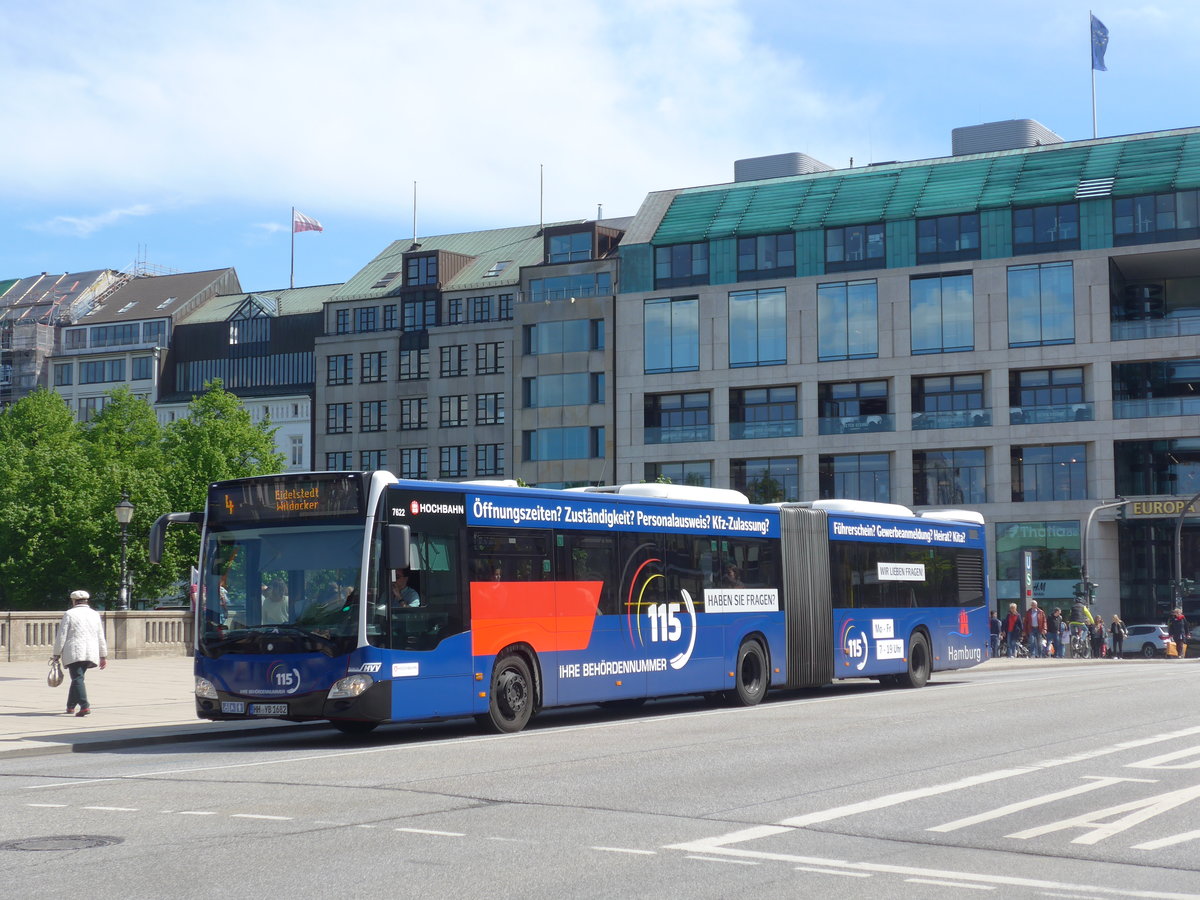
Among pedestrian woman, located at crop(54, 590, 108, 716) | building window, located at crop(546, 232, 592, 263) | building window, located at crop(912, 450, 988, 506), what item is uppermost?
building window, located at crop(546, 232, 592, 263)

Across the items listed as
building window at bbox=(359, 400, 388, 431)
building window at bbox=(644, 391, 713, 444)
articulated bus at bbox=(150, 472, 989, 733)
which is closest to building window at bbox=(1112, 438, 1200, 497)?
building window at bbox=(644, 391, 713, 444)

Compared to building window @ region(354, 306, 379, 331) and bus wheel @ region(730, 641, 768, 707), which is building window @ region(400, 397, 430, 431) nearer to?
building window @ region(354, 306, 379, 331)

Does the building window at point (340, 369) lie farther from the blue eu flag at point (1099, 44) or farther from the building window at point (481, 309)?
the blue eu flag at point (1099, 44)

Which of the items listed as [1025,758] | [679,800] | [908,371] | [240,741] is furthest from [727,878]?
[908,371]

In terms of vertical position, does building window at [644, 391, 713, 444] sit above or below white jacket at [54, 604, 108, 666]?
above

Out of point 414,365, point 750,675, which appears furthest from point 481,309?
point 750,675

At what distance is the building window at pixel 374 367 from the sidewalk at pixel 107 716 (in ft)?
209

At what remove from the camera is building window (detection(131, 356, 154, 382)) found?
10694 centimetres

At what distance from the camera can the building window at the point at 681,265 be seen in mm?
79062

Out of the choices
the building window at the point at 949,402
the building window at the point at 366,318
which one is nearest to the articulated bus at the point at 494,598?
the building window at the point at 949,402

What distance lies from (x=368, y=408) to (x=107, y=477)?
2036 cm

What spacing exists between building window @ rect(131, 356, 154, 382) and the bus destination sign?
9219 cm

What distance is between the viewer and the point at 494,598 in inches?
739

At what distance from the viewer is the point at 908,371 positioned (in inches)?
2894
